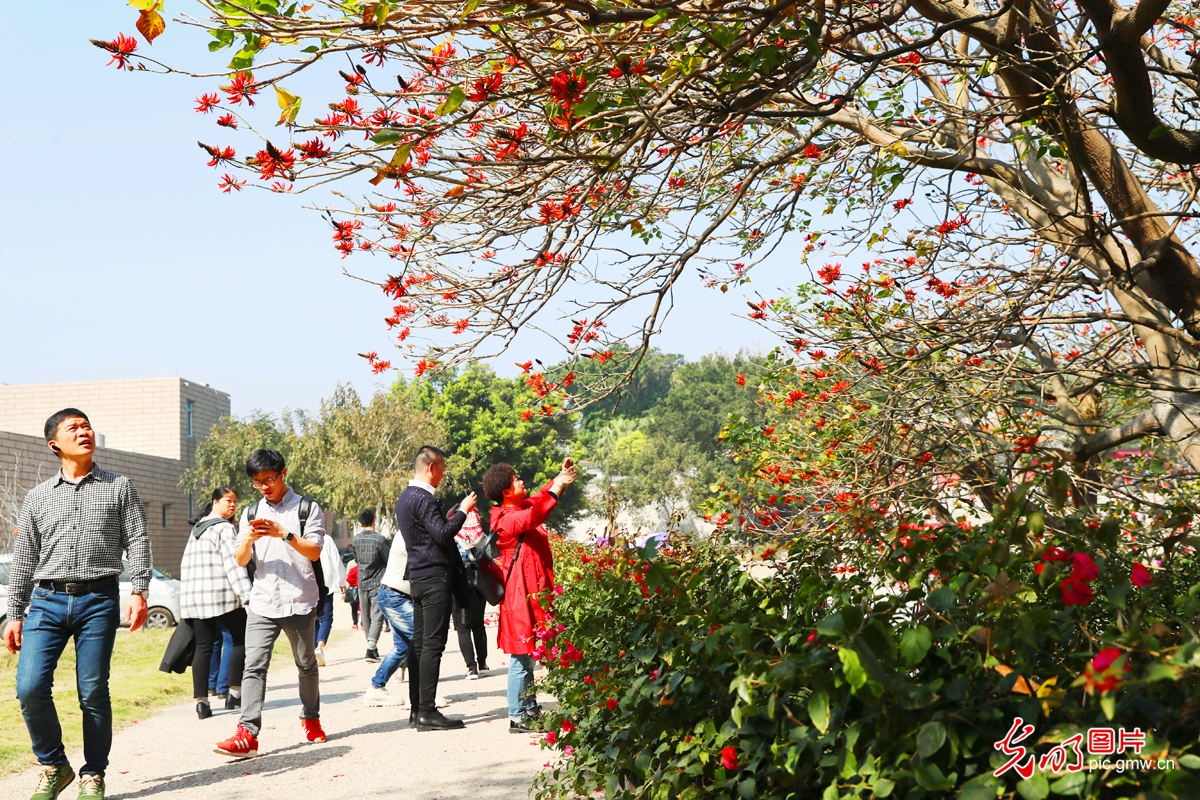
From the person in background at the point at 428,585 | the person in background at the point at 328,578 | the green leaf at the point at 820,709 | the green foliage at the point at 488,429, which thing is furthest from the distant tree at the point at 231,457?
the green leaf at the point at 820,709

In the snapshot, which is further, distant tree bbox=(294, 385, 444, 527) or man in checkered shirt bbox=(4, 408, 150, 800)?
distant tree bbox=(294, 385, 444, 527)

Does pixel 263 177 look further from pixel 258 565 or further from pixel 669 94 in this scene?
pixel 258 565

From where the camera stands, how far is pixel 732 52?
3471 millimetres

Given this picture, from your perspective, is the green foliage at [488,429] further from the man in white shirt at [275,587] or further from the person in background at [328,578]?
the man in white shirt at [275,587]

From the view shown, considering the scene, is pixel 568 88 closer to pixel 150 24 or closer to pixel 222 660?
pixel 150 24

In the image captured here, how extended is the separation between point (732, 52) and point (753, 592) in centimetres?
211

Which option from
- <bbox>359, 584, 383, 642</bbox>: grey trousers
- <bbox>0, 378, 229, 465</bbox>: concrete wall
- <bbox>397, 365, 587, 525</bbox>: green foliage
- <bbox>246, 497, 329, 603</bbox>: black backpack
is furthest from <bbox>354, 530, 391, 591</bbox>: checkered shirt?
<bbox>397, 365, 587, 525</bbox>: green foliage

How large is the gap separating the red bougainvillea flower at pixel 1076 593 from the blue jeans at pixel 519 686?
4.59 m

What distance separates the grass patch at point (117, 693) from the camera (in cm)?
645

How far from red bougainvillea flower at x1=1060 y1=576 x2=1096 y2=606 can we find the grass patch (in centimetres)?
618

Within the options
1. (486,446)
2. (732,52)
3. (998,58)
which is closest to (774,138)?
(998,58)

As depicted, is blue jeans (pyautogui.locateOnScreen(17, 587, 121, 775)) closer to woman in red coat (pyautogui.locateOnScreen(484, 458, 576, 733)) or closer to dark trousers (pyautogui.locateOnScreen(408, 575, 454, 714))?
dark trousers (pyautogui.locateOnScreen(408, 575, 454, 714))

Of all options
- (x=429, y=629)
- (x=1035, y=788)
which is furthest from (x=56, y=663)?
(x=1035, y=788)

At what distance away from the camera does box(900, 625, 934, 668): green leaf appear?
5.73ft
